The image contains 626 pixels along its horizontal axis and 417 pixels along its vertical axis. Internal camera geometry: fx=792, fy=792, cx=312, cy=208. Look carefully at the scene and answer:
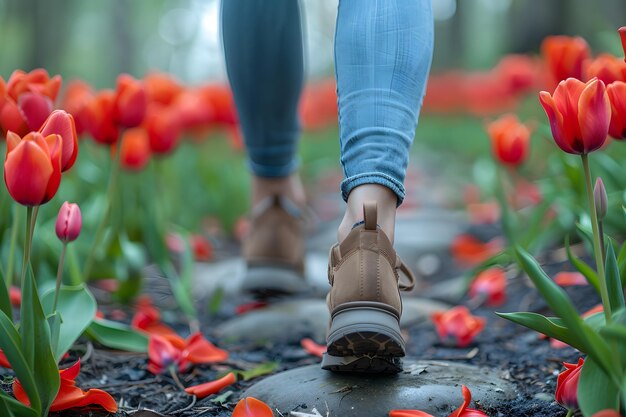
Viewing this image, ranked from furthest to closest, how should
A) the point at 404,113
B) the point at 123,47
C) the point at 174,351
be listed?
the point at 123,47
the point at 174,351
the point at 404,113

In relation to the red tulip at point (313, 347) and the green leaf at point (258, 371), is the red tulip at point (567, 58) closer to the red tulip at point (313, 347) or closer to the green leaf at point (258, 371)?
the red tulip at point (313, 347)

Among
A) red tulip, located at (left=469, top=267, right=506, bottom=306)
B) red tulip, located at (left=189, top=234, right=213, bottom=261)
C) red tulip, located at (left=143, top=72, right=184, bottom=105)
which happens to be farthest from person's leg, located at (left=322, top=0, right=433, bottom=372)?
red tulip, located at (left=189, top=234, right=213, bottom=261)

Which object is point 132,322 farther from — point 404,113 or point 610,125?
point 610,125

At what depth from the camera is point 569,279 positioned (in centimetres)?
192

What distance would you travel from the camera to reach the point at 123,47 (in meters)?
11.6

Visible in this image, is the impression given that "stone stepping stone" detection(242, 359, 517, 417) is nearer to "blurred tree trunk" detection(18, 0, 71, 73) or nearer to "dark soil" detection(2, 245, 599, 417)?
"dark soil" detection(2, 245, 599, 417)

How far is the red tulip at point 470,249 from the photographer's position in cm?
277

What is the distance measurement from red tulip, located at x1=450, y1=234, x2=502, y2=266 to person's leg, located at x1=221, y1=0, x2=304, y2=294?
0.89m

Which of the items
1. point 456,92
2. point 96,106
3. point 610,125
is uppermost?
point 456,92

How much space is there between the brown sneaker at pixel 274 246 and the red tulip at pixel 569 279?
652mm

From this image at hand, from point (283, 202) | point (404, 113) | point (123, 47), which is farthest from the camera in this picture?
point (123, 47)

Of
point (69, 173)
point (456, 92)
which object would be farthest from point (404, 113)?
point (456, 92)

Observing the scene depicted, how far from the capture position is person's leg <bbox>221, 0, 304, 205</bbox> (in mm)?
1754

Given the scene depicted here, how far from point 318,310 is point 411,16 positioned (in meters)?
0.87
